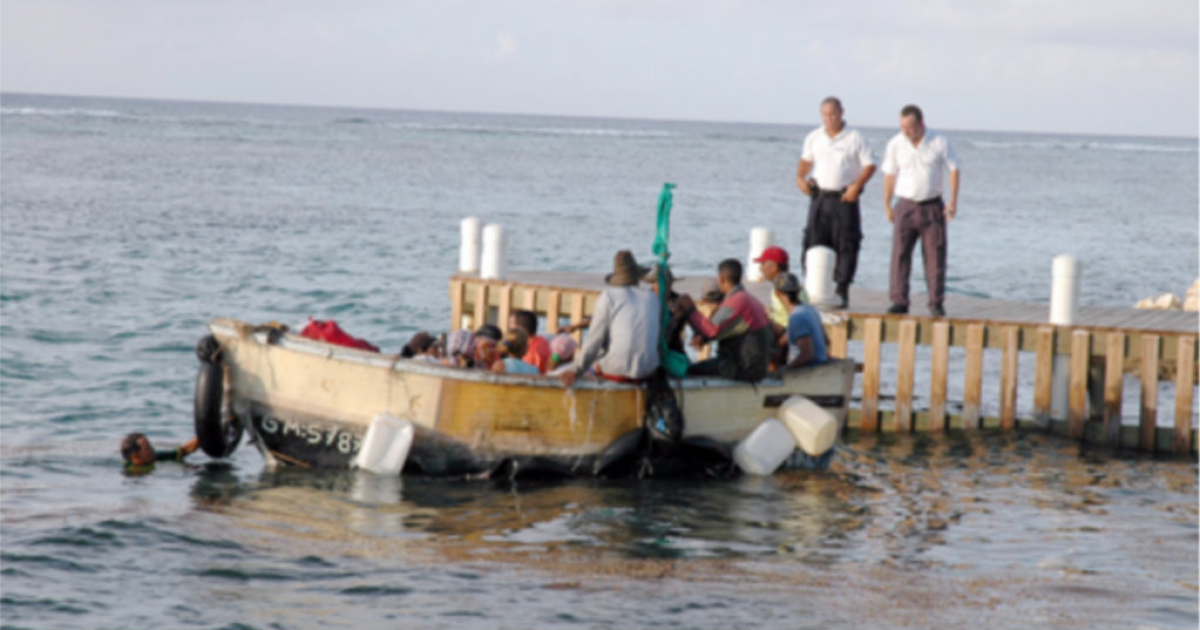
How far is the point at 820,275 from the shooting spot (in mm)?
16078

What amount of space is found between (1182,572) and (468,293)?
914cm

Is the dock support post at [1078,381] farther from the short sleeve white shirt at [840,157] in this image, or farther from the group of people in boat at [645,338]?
the group of people in boat at [645,338]

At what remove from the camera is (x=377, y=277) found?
32.7m

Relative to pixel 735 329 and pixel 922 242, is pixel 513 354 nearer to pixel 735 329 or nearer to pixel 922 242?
pixel 735 329

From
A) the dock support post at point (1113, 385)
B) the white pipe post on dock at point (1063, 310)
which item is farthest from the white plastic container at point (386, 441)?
the dock support post at point (1113, 385)

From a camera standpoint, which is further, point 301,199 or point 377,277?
point 301,199

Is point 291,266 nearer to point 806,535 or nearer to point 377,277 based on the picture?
point 377,277

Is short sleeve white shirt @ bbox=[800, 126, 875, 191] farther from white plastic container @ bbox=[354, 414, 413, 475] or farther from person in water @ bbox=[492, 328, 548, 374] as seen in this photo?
white plastic container @ bbox=[354, 414, 413, 475]

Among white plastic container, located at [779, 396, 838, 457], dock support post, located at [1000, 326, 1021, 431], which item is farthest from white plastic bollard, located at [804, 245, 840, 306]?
white plastic container, located at [779, 396, 838, 457]

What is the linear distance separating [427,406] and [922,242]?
551 cm

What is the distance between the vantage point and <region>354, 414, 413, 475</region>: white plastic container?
12977 millimetres

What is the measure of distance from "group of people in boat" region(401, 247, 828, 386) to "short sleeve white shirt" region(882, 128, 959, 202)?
1973 mm

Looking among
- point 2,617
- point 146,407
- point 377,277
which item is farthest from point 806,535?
point 377,277

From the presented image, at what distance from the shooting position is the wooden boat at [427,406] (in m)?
12.9
